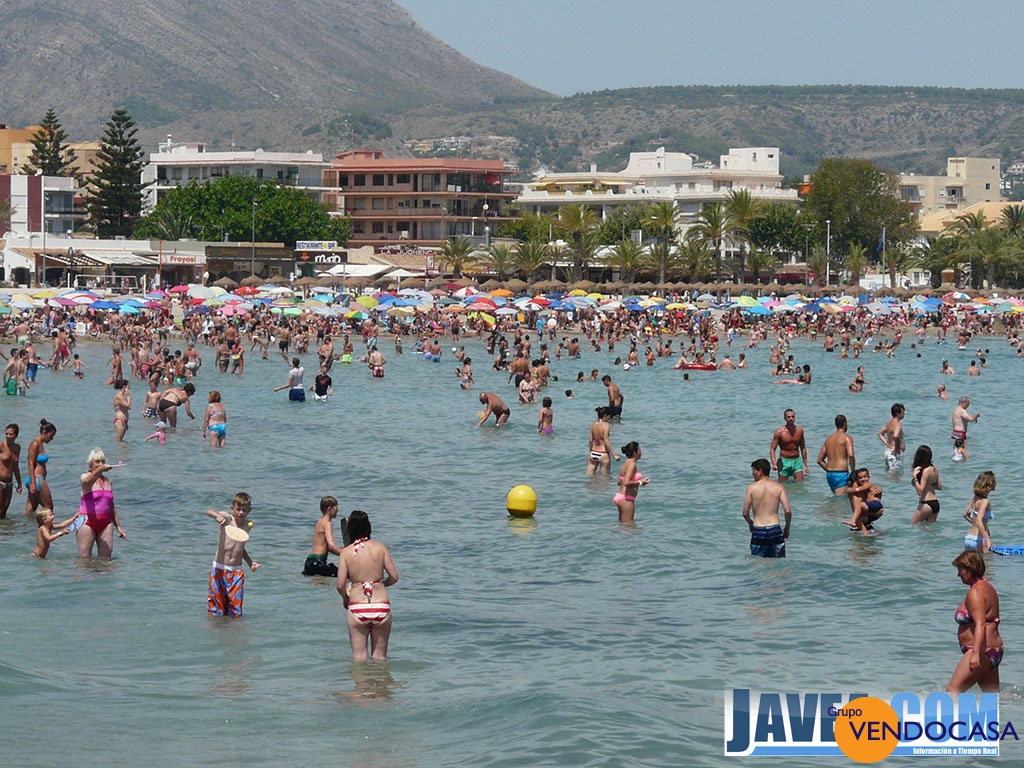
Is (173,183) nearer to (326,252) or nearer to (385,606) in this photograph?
(326,252)

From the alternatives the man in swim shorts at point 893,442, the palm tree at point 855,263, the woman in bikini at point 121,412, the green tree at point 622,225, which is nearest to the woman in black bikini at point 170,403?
the woman in bikini at point 121,412

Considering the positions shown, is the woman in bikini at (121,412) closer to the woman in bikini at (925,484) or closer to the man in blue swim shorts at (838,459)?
the man in blue swim shorts at (838,459)

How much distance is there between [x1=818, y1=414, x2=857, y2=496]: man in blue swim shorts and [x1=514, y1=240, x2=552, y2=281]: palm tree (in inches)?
2368

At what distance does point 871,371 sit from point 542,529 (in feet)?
98.2

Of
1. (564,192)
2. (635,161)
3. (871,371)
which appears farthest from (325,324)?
(635,161)

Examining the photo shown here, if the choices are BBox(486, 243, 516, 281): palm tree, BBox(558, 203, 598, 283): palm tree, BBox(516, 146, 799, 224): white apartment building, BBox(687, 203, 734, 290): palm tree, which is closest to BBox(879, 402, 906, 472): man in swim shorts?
BBox(687, 203, 734, 290): palm tree

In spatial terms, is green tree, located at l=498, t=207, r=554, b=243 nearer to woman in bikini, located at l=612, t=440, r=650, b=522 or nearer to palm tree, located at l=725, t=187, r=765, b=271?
palm tree, located at l=725, t=187, r=765, b=271

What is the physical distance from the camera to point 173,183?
3841 inches

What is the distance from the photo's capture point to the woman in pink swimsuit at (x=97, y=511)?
1273cm

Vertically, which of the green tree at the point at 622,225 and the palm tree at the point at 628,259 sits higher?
the green tree at the point at 622,225

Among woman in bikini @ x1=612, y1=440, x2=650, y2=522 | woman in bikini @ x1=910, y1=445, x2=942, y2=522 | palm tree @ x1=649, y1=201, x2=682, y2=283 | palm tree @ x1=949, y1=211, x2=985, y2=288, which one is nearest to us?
woman in bikini @ x1=910, y1=445, x2=942, y2=522

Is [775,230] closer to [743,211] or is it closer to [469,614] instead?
[743,211]

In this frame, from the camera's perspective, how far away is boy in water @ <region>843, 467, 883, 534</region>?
15125 mm

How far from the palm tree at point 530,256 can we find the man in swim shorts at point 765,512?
2500 inches
